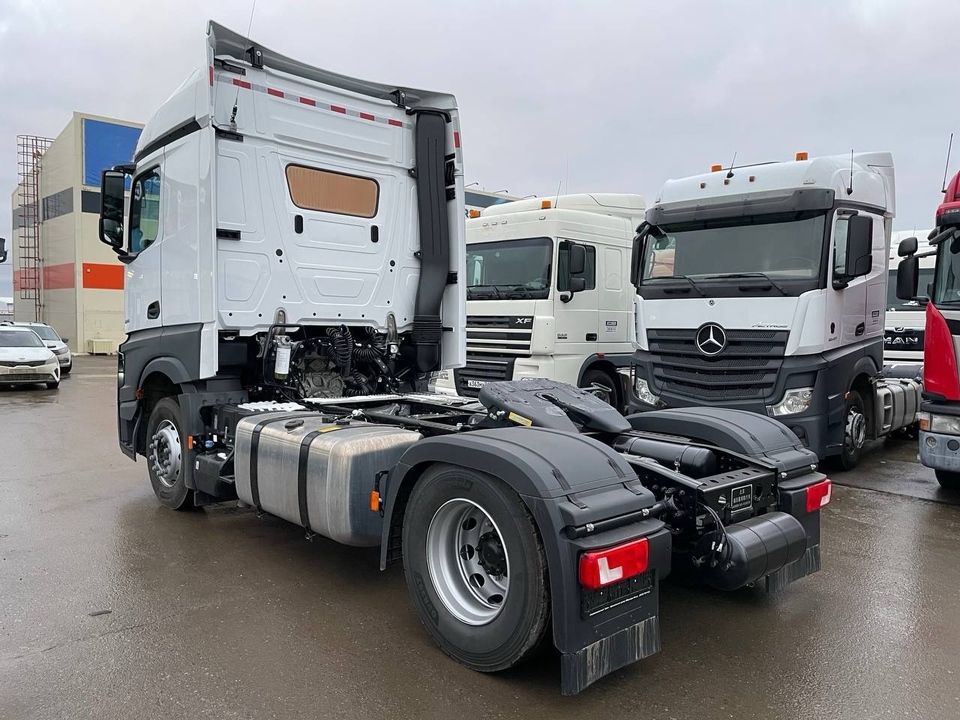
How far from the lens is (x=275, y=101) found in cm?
563

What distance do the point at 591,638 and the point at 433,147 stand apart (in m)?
4.72

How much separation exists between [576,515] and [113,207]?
540 cm

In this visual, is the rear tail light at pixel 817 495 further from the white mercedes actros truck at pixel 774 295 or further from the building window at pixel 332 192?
the building window at pixel 332 192

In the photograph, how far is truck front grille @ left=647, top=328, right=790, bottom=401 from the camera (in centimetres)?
725

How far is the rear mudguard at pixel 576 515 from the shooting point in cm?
282

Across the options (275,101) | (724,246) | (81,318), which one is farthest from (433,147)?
(81,318)

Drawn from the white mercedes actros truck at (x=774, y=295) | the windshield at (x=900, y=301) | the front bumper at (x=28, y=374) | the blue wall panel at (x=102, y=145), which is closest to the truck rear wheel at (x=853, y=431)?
the white mercedes actros truck at (x=774, y=295)

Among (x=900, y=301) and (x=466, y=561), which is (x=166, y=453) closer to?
(x=466, y=561)

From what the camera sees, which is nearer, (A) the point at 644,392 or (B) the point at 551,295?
(A) the point at 644,392

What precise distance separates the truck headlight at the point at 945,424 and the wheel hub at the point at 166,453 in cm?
635

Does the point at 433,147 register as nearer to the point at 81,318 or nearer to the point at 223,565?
the point at 223,565

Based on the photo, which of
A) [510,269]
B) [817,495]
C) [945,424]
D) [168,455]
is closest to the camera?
[817,495]

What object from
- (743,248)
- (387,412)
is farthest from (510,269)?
(387,412)

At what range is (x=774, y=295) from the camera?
7219 mm
